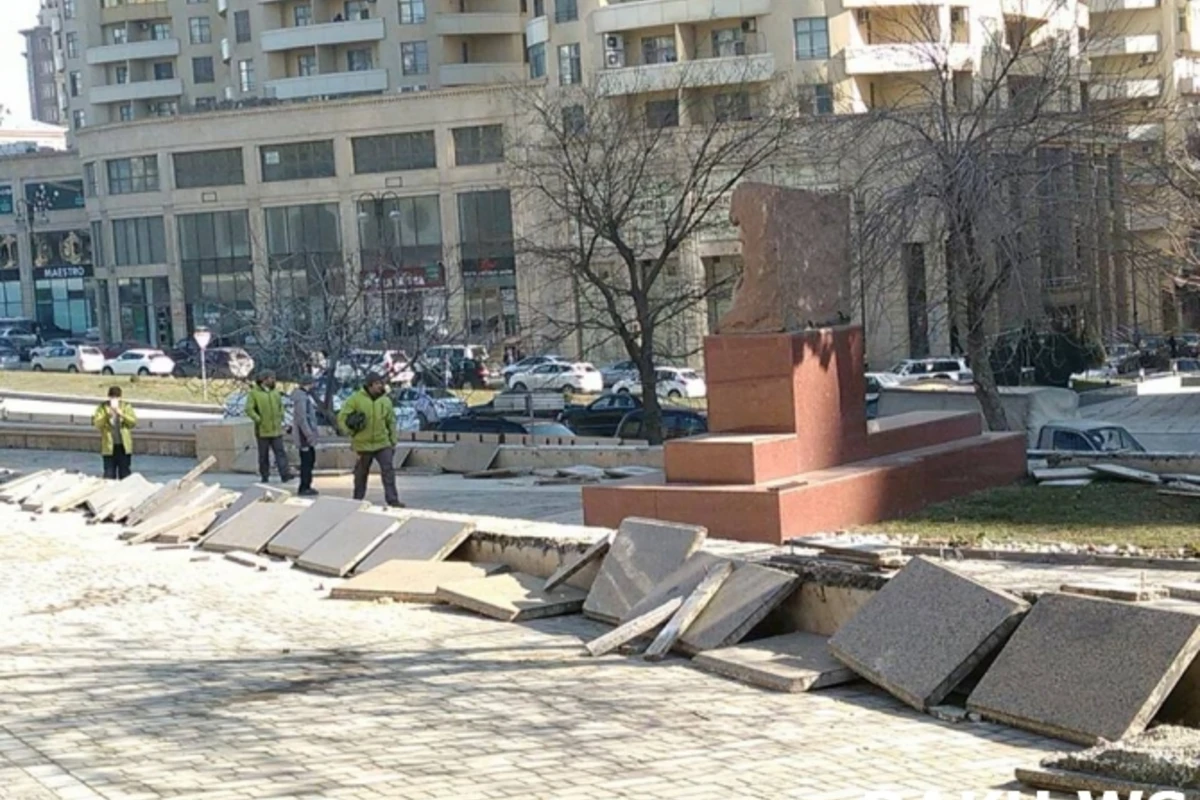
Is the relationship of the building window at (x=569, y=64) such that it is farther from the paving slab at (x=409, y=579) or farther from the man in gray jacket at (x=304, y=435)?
the paving slab at (x=409, y=579)

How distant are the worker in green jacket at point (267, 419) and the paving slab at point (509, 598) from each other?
9.16m

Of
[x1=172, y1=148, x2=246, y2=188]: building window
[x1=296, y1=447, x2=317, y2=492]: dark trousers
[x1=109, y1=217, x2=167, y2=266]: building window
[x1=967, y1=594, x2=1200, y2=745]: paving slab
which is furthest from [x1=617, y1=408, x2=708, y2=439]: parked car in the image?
[x1=109, y1=217, x2=167, y2=266]: building window

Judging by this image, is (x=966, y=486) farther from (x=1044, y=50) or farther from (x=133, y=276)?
(x=133, y=276)

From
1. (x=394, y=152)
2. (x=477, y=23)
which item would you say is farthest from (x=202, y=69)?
(x=394, y=152)

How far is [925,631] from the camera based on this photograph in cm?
984

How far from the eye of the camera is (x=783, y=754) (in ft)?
28.2

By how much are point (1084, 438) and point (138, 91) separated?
78899 millimetres

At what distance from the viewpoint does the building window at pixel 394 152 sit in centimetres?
6738

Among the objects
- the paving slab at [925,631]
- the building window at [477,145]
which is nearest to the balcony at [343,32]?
the building window at [477,145]

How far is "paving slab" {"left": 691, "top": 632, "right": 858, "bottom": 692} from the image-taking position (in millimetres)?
10180

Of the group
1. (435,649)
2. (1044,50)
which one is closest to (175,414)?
(1044,50)

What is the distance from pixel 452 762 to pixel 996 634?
3.17m

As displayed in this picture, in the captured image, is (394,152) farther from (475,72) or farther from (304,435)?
(304,435)

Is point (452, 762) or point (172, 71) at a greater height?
point (172, 71)
